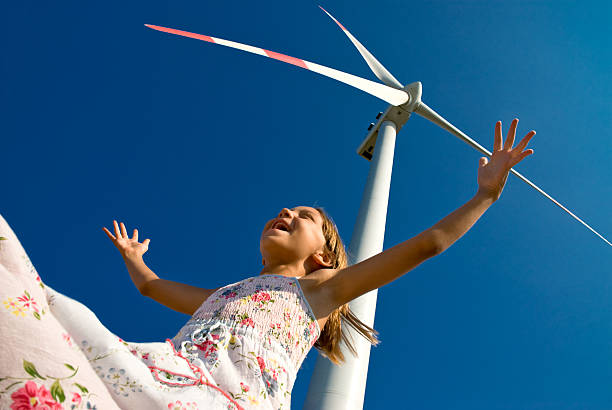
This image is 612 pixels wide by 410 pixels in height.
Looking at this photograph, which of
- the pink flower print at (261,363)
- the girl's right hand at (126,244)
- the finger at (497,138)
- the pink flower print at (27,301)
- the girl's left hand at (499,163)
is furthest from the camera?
the girl's right hand at (126,244)

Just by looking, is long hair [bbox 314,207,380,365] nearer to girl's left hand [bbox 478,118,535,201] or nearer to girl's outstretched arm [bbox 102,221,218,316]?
girl's outstretched arm [bbox 102,221,218,316]

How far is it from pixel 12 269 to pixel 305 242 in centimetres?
245

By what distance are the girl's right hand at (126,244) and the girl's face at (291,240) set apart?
1.22 meters

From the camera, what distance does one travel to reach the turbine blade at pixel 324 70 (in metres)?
7.20

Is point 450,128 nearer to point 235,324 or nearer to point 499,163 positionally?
point 499,163

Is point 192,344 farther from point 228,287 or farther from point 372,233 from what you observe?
point 372,233

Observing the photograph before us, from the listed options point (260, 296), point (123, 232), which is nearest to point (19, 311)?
Result: point (260, 296)

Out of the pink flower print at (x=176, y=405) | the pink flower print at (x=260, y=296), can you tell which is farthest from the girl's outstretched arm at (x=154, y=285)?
the pink flower print at (x=176, y=405)

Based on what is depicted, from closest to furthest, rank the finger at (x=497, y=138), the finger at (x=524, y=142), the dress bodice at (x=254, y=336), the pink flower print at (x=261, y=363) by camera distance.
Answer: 1. the dress bodice at (x=254, y=336)
2. the pink flower print at (x=261, y=363)
3. the finger at (x=524, y=142)
4. the finger at (x=497, y=138)

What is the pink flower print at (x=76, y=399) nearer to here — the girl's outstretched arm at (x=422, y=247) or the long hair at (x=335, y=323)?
the girl's outstretched arm at (x=422, y=247)

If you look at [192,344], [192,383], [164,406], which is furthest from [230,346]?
[164,406]

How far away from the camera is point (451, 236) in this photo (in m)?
3.08

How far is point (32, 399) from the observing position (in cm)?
132

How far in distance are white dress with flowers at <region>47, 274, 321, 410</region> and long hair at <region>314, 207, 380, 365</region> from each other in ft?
1.84
